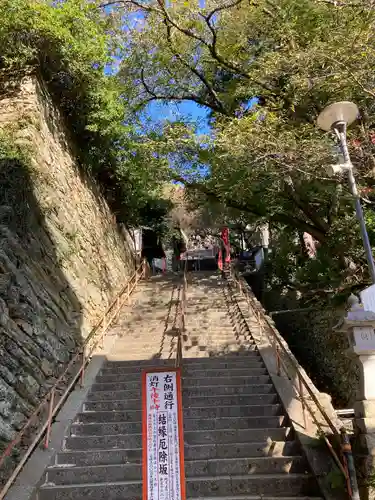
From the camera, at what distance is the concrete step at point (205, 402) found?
688 centimetres

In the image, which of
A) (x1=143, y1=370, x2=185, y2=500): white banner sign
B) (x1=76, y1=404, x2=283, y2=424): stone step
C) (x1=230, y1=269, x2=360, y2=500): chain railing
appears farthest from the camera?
(x1=76, y1=404, x2=283, y2=424): stone step

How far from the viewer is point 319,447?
536cm

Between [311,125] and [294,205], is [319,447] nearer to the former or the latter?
[311,125]

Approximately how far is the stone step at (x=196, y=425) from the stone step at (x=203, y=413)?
195 millimetres

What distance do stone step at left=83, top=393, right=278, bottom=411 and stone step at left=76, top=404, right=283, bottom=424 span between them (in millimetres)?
181

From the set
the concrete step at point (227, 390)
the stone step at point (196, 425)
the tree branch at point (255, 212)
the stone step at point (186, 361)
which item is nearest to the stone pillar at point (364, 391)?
the stone step at point (196, 425)

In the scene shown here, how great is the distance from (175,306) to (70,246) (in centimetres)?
418

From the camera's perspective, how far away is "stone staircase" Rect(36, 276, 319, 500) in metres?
5.16

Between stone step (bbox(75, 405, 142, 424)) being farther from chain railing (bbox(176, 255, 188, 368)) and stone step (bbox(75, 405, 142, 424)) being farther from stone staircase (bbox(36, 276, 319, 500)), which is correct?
chain railing (bbox(176, 255, 188, 368))

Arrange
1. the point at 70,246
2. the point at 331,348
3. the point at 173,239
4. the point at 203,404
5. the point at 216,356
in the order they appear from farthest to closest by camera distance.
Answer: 1. the point at 173,239
2. the point at 331,348
3. the point at 70,246
4. the point at 216,356
5. the point at 203,404

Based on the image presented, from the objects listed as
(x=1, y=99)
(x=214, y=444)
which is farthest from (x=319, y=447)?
(x=1, y=99)

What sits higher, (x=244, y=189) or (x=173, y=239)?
(x=173, y=239)

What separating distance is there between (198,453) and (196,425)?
1.99 ft

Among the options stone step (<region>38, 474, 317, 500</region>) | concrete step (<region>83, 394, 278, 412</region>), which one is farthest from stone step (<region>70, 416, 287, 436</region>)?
stone step (<region>38, 474, 317, 500</region>)
